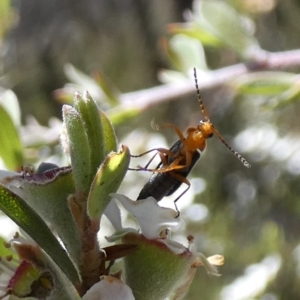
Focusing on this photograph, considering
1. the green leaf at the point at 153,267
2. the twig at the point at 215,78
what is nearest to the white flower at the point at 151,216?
the green leaf at the point at 153,267

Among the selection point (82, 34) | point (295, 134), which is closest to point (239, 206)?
point (295, 134)

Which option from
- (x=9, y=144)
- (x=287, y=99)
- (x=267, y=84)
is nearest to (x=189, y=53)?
(x=267, y=84)

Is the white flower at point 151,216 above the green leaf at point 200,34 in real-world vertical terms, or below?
above

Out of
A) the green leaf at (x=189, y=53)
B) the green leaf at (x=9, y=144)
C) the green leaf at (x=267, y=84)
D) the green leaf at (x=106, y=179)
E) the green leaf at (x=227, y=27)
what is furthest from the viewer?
the green leaf at (x=189, y=53)

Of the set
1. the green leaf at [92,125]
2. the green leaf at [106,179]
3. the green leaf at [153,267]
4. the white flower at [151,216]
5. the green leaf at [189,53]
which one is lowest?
the green leaf at [189,53]

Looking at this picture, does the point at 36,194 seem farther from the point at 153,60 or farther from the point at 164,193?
the point at 153,60

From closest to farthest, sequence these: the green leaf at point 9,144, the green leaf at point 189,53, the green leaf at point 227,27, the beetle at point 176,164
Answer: the beetle at point 176,164 < the green leaf at point 9,144 < the green leaf at point 227,27 < the green leaf at point 189,53

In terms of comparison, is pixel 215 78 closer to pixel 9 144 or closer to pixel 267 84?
pixel 267 84

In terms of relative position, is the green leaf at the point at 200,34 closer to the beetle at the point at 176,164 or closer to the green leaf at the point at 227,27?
the green leaf at the point at 227,27
